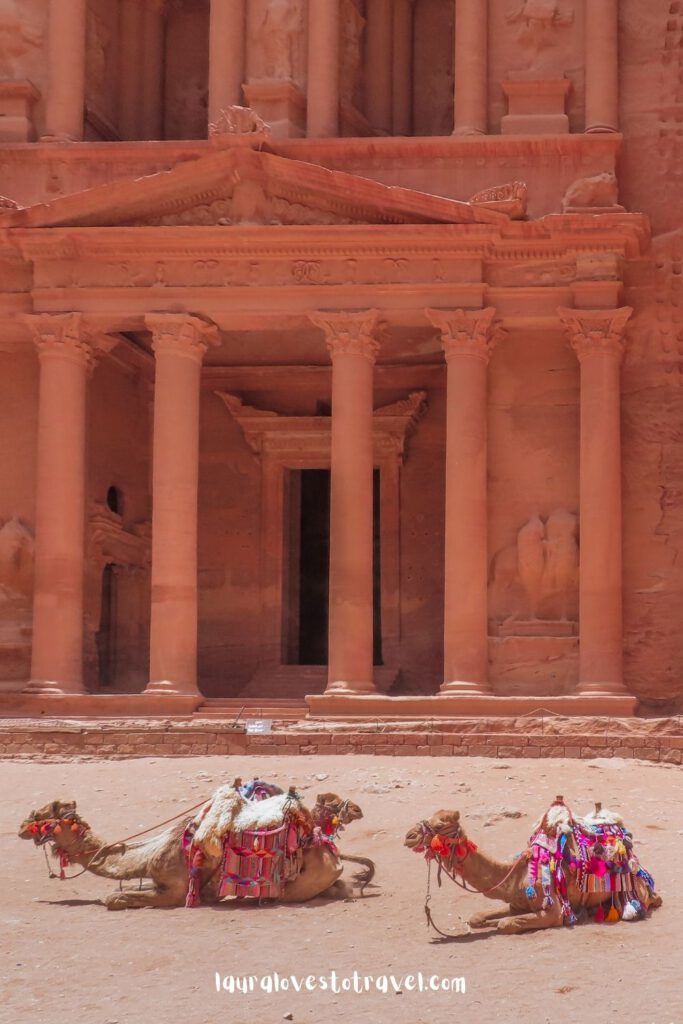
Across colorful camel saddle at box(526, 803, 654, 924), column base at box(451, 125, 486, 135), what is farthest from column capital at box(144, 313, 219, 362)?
colorful camel saddle at box(526, 803, 654, 924)

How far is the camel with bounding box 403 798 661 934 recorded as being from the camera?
18891 millimetres

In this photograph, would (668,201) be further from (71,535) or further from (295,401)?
(71,535)

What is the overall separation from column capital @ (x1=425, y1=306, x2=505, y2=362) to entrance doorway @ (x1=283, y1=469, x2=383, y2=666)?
5516 millimetres

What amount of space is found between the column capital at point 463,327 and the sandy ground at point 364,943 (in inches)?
391

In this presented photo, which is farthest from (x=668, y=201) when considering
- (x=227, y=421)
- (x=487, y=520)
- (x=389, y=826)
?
(x=389, y=826)

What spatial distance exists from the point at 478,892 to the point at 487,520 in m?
15.1

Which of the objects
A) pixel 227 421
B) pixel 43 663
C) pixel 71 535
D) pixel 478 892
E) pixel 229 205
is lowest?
pixel 478 892

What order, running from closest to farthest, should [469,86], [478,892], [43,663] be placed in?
[478,892], [43,663], [469,86]

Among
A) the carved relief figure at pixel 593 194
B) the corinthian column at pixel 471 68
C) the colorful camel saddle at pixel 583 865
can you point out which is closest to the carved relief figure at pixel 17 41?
the corinthian column at pixel 471 68

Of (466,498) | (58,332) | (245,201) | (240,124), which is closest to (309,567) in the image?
(466,498)

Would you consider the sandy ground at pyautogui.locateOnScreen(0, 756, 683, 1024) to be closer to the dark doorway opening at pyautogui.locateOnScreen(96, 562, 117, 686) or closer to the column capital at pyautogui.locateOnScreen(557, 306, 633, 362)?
the column capital at pyautogui.locateOnScreen(557, 306, 633, 362)

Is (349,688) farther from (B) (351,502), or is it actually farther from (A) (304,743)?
(A) (304,743)

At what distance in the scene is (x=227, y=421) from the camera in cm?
3988

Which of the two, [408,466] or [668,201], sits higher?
[668,201]
